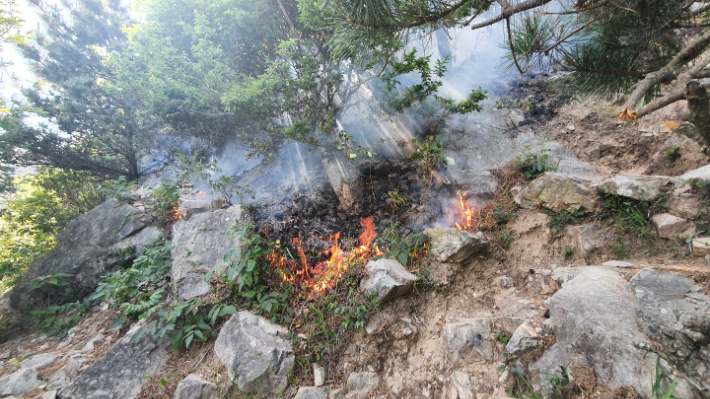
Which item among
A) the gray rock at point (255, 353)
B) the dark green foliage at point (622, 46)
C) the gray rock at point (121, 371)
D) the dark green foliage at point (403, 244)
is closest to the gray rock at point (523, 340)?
the dark green foliage at point (403, 244)

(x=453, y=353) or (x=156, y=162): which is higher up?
(x=156, y=162)

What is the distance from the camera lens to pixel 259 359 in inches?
96.3

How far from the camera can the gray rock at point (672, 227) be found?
2457mm

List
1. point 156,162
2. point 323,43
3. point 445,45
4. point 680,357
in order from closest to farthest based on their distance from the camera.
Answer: point 680,357 → point 323,43 → point 156,162 → point 445,45

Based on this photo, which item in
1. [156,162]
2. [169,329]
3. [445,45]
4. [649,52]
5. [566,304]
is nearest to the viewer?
[566,304]

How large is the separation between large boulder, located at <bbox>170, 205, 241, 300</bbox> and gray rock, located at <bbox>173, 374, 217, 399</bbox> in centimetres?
92

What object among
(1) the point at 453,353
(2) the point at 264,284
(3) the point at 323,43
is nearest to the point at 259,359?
(2) the point at 264,284

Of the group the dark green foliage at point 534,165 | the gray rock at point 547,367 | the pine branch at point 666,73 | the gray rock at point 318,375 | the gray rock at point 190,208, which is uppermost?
the gray rock at point 190,208

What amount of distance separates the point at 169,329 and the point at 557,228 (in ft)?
16.0

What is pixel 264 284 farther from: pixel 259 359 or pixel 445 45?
pixel 445 45

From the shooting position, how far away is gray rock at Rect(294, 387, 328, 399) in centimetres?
231

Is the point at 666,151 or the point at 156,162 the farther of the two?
the point at 156,162

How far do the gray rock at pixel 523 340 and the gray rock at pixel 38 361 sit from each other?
4723 millimetres

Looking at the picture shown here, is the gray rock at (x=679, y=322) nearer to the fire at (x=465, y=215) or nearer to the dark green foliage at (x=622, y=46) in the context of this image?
the fire at (x=465, y=215)
